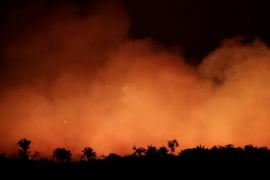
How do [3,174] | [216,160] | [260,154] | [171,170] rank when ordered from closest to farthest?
[3,174] → [171,170] → [216,160] → [260,154]

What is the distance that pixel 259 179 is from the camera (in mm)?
24969

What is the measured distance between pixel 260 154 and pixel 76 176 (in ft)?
53.3

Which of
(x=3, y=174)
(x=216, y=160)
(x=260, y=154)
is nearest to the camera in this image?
(x=3, y=174)

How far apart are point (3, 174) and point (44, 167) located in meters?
4.13

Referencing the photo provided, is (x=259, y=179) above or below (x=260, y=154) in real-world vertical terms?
below

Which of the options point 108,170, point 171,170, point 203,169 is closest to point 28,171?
point 108,170

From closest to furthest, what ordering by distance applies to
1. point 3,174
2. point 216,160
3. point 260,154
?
point 3,174
point 216,160
point 260,154

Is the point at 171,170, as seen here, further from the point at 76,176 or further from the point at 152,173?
the point at 76,176

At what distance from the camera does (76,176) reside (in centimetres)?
2505

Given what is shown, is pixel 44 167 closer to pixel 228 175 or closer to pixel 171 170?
pixel 171 170

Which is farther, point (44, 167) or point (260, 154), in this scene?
point (260, 154)

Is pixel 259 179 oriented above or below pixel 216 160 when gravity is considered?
below

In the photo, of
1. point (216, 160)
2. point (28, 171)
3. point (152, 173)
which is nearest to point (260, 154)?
point (216, 160)

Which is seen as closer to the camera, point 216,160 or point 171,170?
point 171,170
